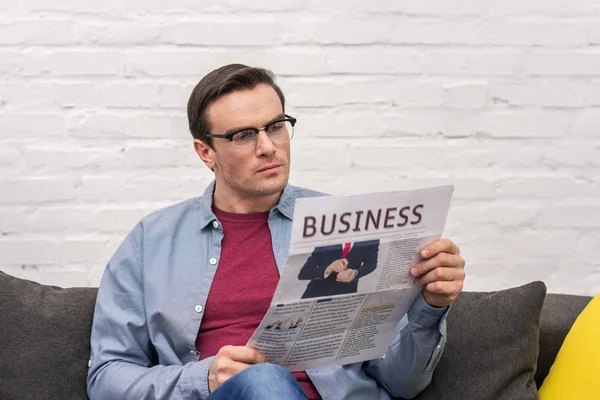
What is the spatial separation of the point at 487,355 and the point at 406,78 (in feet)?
2.96

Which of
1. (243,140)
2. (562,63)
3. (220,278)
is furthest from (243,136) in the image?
(562,63)

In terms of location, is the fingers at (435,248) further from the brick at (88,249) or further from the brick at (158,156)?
the brick at (88,249)

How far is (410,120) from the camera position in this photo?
247cm

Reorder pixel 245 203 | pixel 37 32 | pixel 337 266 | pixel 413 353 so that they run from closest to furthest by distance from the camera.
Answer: pixel 337 266 < pixel 413 353 < pixel 245 203 < pixel 37 32

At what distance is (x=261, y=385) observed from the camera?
1471 mm

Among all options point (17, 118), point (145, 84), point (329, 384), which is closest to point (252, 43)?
point (145, 84)

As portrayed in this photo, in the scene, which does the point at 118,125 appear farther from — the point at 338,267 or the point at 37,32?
the point at 338,267

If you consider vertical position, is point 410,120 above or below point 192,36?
below

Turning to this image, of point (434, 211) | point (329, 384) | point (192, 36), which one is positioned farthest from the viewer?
point (192, 36)

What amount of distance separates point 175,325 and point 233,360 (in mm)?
298

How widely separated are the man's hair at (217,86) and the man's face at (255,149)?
15mm

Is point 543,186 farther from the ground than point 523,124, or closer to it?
closer to it

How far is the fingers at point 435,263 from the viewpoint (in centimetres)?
154

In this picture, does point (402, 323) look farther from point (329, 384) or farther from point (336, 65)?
point (336, 65)
